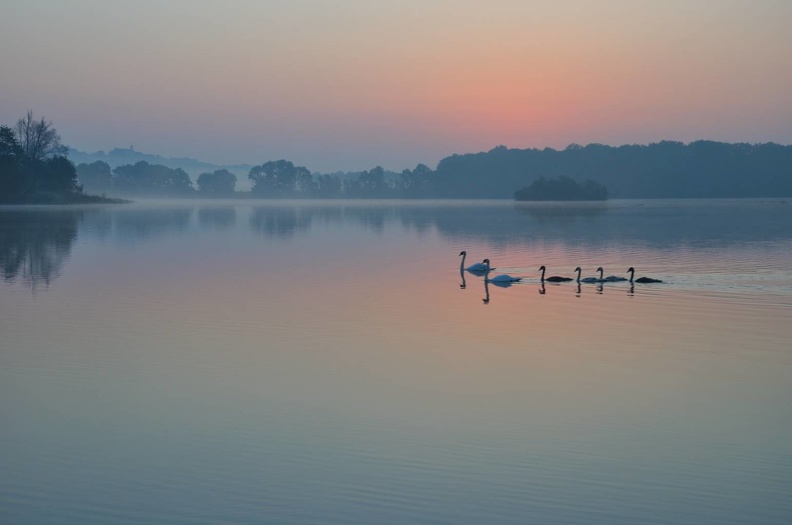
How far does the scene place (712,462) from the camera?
29.9 ft

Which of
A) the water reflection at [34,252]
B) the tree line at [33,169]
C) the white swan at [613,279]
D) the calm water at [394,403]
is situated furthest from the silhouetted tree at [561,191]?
the calm water at [394,403]

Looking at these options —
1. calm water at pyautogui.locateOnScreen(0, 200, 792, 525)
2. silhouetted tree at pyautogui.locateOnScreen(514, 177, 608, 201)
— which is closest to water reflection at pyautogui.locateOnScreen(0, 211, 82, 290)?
calm water at pyautogui.locateOnScreen(0, 200, 792, 525)

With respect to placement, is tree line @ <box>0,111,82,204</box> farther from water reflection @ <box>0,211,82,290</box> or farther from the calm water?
the calm water

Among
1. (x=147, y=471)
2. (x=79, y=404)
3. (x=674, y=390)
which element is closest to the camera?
(x=147, y=471)

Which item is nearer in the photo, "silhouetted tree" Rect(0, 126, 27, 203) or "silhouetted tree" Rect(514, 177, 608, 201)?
"silhouetted tree" Rect(0, 126, 27, 203)

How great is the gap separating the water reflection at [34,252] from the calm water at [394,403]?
3.96 metres

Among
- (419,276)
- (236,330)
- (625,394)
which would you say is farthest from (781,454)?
(419,276)

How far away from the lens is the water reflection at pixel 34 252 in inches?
1088

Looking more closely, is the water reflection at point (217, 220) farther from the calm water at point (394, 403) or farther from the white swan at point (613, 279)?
the white swan at point (613, 279)

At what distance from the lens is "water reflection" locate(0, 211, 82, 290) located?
27641mm

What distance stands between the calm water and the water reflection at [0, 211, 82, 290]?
13.0ft

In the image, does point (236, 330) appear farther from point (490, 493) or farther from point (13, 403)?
point (490, 493)

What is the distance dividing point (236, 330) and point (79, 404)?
5.83 meters

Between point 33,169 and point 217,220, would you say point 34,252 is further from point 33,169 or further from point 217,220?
point 33,169
